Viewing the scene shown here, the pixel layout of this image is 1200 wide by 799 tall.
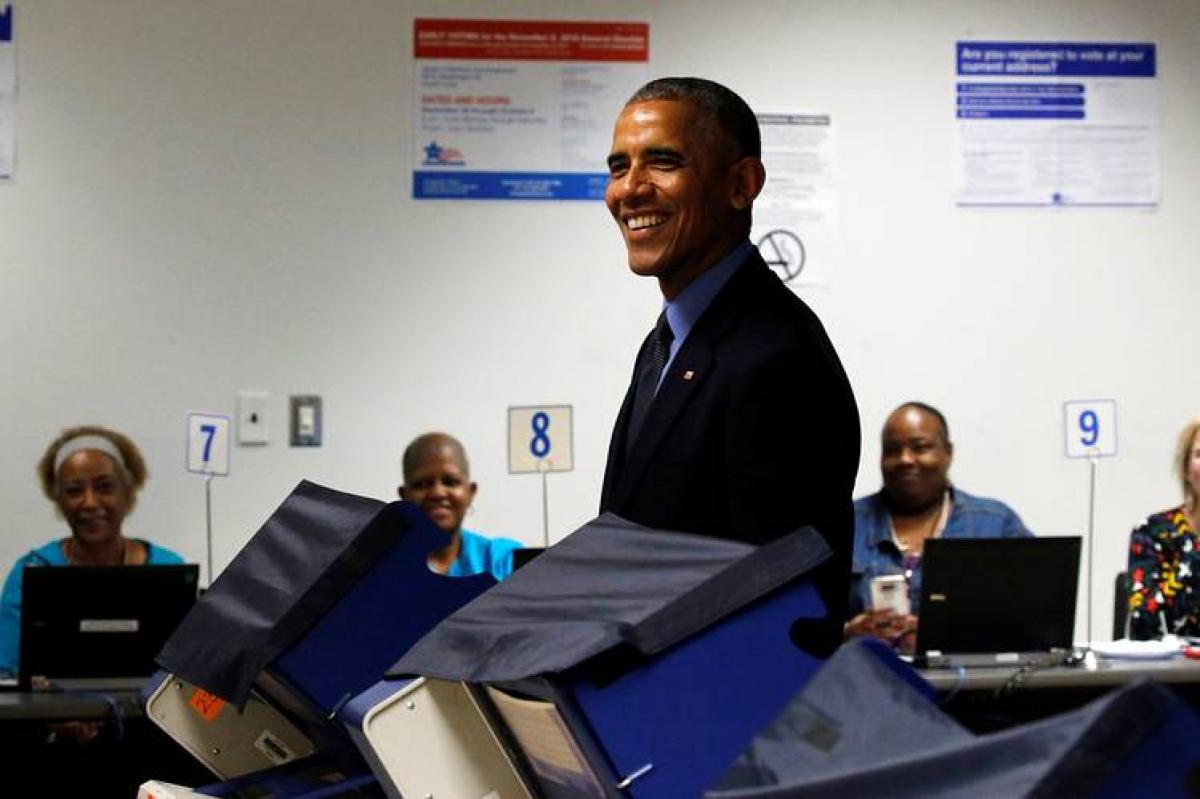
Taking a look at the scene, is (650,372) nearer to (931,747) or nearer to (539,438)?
(931,747)

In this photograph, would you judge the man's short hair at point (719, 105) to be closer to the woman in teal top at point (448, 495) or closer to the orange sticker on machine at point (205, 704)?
the orange sticker on machine at point (205, 704)

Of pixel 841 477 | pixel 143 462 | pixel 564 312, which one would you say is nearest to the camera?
pixel 841 477

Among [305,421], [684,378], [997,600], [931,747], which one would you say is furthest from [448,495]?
[931,747]

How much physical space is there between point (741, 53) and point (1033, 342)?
1456mm

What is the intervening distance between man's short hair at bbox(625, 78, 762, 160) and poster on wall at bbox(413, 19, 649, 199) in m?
3.69

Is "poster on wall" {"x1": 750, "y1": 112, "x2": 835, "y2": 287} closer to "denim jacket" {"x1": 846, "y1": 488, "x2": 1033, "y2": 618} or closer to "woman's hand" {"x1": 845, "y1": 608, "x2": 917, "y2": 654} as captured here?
"denim jacket" {"x1": 846, "y1": 488, "x2": 1033, "y2": 618}

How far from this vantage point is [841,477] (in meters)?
1.96

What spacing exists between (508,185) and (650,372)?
3.73 m

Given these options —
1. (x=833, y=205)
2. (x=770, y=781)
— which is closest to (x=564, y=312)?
(x=833, y=205)

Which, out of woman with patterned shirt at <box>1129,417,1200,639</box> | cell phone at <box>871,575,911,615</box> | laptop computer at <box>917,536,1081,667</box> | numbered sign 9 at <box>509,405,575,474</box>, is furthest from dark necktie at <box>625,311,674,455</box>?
numbered sign 9 at <box>509,405,575,474</box>

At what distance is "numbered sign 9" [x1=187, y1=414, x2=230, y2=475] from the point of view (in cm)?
545

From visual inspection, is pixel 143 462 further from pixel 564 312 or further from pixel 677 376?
pixel 677 376

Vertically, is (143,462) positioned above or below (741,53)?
below

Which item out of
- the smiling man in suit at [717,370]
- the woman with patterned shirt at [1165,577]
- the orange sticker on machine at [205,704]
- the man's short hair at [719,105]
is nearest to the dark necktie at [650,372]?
the smiling man in suit at [717,370]
